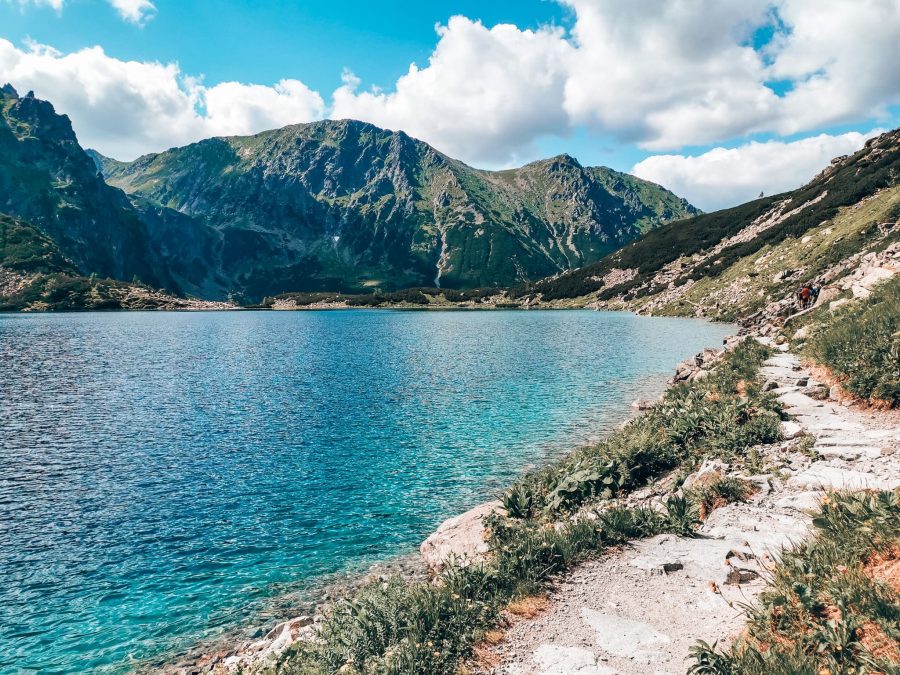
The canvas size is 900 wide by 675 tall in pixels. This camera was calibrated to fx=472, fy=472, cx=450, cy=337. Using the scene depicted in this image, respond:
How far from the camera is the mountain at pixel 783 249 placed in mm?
79125

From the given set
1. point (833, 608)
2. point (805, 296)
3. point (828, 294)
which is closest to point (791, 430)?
point (833, 608)

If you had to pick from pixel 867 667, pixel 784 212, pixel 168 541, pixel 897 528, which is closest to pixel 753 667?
pixel 867 667

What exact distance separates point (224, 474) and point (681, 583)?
75.9 feet

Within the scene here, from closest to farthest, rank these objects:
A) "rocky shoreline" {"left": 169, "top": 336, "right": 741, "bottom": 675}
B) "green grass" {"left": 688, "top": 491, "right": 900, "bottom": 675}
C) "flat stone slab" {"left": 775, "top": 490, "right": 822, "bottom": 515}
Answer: "green grass" {"left": 688, "top": 491, "right": 900, "bottom": 675}, "flat stone slab" {"left": 775, "top": 490, "right": 822, "bottom": 515}, "rocky shoreline" {"left": 169, "top": 336, "right": 741, "bottom": 675}

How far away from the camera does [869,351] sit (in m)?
18.3

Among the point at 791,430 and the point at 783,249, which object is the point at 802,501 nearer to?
the point at 791,430

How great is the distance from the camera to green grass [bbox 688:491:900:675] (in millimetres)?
5984

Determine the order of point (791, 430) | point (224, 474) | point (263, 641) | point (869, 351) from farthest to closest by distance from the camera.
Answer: point (224, 474)
point (869, 351)
point (791, 430)
point (263, 641)

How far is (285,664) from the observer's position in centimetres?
979

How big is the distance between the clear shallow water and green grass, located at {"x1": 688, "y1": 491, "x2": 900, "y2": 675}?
42.1ft

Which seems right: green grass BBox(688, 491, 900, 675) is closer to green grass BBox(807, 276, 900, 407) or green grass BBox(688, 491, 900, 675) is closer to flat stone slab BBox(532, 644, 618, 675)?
flat stone slab BBox(532, 644, 618, 675)

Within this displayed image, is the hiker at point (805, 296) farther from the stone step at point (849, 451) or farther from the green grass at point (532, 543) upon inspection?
the stone step at point (849, 451)

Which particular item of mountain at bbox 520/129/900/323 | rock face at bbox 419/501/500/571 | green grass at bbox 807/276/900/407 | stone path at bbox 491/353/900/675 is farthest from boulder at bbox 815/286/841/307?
rock face at bbox 419/501/500/571

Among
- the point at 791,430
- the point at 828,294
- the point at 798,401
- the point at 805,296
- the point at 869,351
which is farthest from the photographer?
the point at 805,296
